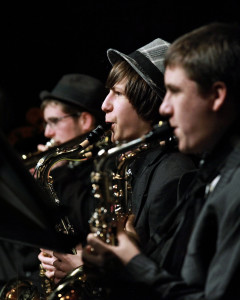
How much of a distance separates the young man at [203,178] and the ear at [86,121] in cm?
230

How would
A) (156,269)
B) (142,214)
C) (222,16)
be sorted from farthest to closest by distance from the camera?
1. (222,16)
2. (142,214)
3. (156,269)

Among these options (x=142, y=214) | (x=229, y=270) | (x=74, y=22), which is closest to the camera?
(x=229, y=270)

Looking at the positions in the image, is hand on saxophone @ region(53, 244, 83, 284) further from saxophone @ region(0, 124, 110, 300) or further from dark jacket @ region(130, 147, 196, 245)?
dark jacket @ region(130, 147, 196, 245)

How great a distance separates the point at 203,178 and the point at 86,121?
2.39 metres

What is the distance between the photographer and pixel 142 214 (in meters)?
2.73


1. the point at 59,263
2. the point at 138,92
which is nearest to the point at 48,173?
the point at 59,263

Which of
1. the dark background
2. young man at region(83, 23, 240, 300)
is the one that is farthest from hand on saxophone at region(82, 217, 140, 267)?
the dark background

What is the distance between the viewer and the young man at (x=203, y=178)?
70.2 inches

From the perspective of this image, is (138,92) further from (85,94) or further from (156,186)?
(85,94)

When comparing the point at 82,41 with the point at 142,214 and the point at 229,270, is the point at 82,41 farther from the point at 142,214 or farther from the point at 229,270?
the point at 229,270

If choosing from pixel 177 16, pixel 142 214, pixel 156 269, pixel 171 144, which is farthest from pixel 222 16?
pixel 156 269

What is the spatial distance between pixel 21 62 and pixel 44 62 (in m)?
0.25

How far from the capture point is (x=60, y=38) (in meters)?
5.11

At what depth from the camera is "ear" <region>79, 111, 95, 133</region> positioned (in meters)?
4.27
